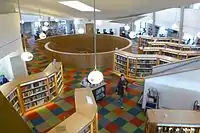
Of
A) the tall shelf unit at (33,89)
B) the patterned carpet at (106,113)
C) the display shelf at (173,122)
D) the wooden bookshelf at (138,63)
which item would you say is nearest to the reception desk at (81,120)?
the patterned carpet at (106,113)

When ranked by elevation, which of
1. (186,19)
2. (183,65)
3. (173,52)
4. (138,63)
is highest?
(186,19)

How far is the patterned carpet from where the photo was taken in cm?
696

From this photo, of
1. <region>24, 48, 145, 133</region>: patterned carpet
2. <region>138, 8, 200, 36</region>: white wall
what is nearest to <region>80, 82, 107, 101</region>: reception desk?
<region>24, 48, 145, 133</region>: patterned carpet

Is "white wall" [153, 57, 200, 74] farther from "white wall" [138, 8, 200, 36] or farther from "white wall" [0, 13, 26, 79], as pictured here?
"white wall" [138, 8, 200, 36]

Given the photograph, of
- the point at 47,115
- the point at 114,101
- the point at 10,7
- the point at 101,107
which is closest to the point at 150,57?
the point at 114,101

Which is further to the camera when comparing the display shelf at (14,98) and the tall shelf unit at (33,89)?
the tall shelf unit at (33,89)

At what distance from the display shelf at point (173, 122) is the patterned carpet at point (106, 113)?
133 cm

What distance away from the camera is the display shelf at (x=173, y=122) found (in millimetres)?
5438

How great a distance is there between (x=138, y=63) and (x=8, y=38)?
641 cm

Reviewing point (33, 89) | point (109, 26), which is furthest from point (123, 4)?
point (109, 26)

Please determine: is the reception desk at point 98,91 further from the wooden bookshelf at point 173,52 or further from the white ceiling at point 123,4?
the wooden bookshelf at point 173,52

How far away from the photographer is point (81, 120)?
5418mm

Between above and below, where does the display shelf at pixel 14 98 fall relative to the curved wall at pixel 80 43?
below

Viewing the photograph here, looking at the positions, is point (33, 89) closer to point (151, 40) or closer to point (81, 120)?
point (81, 120)
